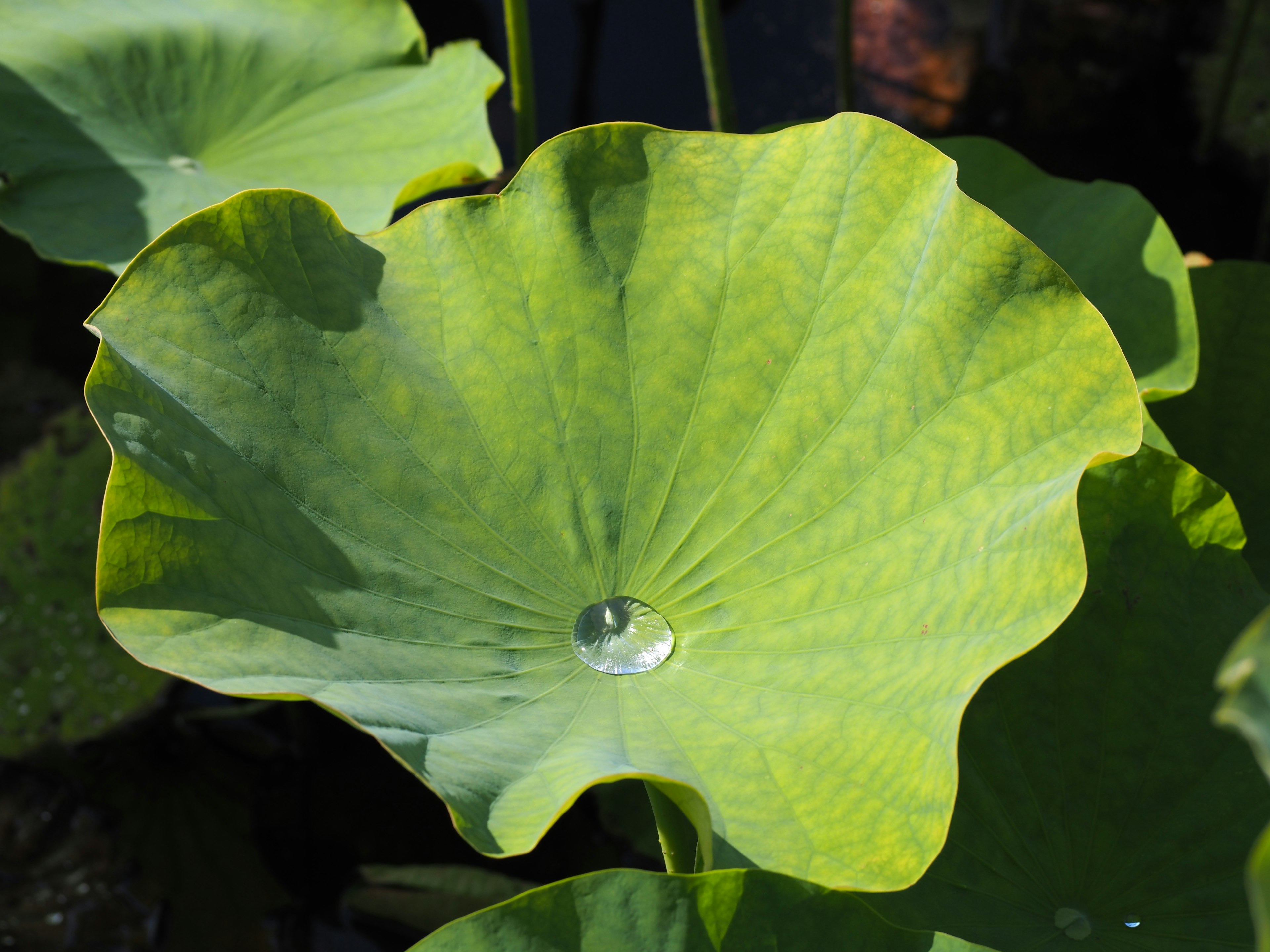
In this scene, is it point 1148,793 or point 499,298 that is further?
point 499,298

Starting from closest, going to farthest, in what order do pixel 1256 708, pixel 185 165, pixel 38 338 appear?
pixel 1256 708 < pixel 185 165 < pixel 38 338

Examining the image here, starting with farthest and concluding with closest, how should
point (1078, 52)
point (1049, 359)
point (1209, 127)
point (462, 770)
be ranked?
point (1078, 52), point (1209, 127), point (1049, 359), point (462, 770)

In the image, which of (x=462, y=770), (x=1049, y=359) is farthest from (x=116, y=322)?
(x=1049, y=359)

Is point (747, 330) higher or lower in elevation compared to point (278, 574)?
higher

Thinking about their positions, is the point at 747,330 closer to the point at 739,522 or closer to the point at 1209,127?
the point at 739,522

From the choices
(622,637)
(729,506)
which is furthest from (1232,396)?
(622,637)

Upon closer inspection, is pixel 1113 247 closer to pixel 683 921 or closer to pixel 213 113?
pixel 683 921
